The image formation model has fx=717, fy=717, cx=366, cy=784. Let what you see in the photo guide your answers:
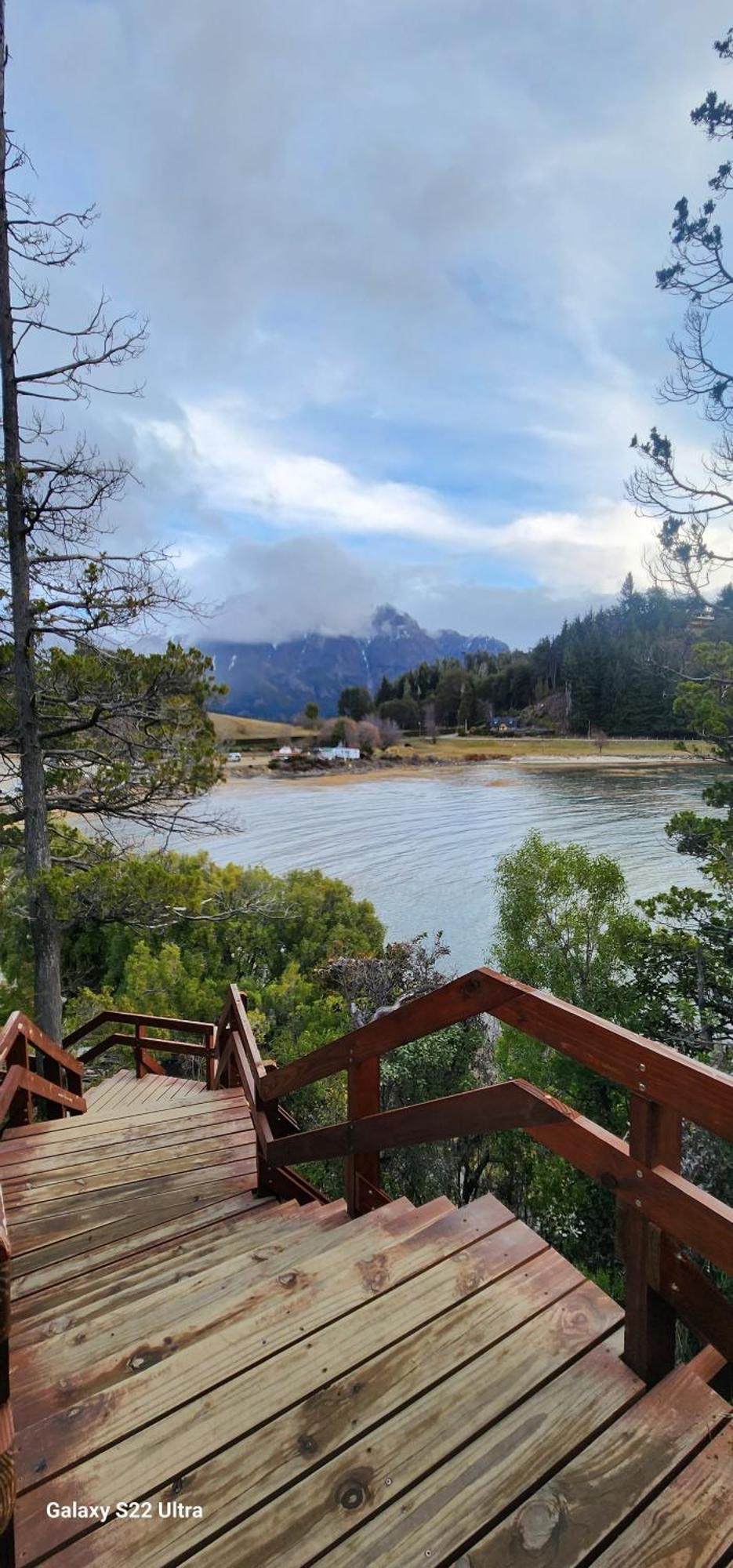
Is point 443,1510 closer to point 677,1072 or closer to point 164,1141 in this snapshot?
point 677,1072

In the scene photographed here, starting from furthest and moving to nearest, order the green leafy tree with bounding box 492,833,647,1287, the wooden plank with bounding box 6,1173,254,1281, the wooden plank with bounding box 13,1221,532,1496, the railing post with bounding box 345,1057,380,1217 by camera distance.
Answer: the green leafy tree with bounding box 492,833,647,1287
the wooden plank with bounding box 6,1173,254,1281
the railing post with bounding box 345,1057,380,1217
the wooden plank with bounding box 13,1221,532,1496

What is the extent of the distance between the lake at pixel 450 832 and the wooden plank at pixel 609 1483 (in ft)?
28.7

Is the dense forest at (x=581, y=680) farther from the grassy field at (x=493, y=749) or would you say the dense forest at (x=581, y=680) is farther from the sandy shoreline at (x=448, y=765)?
the sandy shoreline at (x=448, y=765)

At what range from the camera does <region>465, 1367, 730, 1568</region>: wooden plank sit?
1.24 metres

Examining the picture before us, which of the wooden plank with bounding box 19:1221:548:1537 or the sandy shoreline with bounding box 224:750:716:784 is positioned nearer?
the wooden plank with bounding box 19:1221:548:1537

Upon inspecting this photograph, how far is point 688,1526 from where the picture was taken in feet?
4.16

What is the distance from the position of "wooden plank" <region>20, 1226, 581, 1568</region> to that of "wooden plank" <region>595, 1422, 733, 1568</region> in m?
0.47

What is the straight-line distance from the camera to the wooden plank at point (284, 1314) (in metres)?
1.56

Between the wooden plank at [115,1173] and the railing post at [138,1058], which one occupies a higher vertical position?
the wooden plank at [115,1173]

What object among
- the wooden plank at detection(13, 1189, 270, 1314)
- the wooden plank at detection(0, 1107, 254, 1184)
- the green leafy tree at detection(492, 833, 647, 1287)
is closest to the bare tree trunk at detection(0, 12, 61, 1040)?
the wooden plank at detection(0, 1107, 254, 1184)

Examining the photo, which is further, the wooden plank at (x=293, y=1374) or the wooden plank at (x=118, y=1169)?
the wooden plank at (x=118, y=1169)

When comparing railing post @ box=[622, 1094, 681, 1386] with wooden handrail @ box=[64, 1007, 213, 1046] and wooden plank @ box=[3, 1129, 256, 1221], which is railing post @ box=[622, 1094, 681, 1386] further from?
wooden handrail @ box=[64, 1007, 213, 1046]

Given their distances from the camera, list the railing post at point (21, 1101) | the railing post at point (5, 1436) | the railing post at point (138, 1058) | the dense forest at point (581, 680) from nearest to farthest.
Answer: the railing post at point (5, 1436) < the railing post at point (21, 1101) < the railing post at point (138, 1058) < the dense forest at point (581, 680)

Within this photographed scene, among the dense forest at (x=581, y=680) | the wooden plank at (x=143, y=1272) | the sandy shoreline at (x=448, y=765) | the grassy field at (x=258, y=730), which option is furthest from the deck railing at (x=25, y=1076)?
the grassy field at (x=258, y=730)
